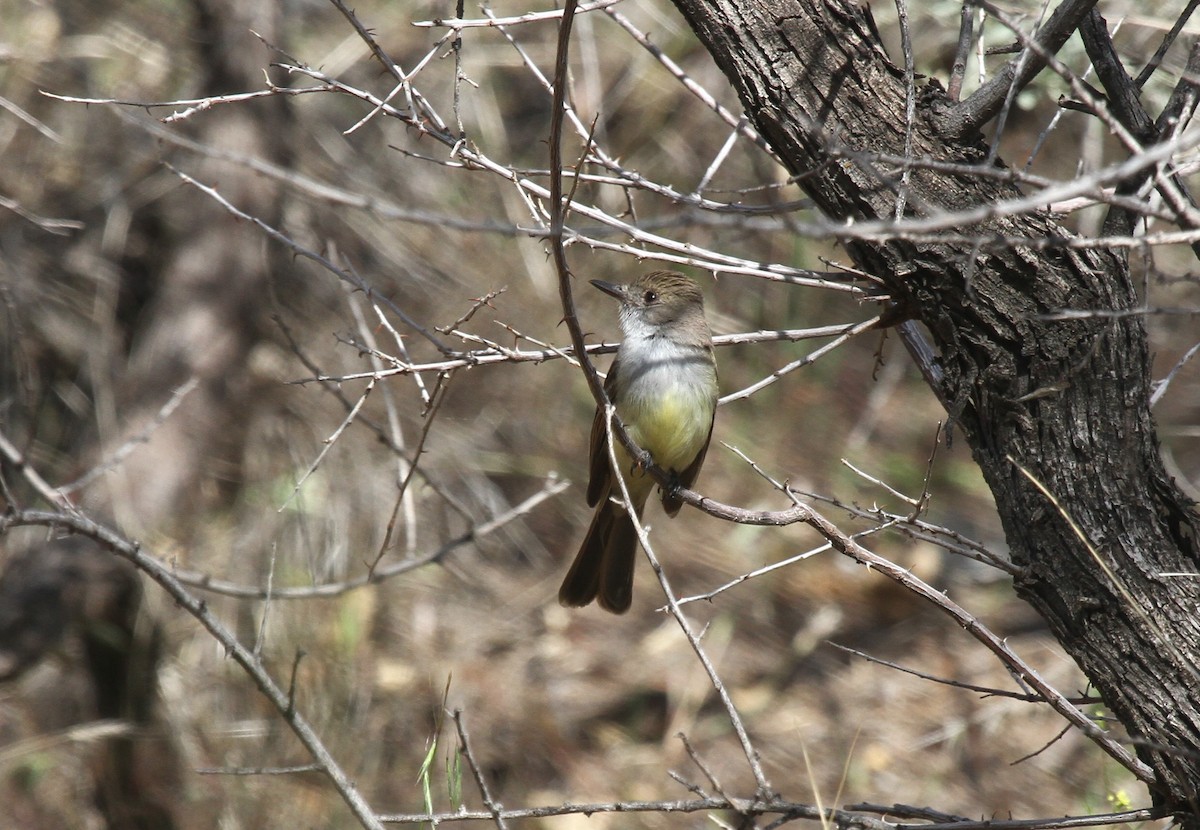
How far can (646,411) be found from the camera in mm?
4551

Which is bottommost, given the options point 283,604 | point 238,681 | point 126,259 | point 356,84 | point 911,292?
point 238,681

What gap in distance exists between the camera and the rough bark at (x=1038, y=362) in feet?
8.87

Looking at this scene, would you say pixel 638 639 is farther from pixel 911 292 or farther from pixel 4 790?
pixel 911 292

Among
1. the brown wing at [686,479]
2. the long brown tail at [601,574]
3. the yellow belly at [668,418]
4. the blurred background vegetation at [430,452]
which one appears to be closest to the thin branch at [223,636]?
the long brown tail at [601,574]

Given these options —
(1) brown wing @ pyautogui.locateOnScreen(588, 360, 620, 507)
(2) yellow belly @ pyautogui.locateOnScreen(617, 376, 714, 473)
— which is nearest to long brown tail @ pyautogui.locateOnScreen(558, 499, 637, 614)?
(1) brown wing @ pyautogui.locateOnScreen(588, 360, 620, 507)

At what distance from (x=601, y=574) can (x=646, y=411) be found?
70 cm

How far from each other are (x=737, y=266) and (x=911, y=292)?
45 centimetres

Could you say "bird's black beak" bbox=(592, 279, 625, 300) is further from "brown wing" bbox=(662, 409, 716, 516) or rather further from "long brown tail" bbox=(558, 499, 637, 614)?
"long brown tail" bbox=(558, 499, 637, 614)

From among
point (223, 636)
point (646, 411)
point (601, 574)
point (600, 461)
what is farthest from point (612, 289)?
point (223, 636)

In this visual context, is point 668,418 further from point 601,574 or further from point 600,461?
point 601,574

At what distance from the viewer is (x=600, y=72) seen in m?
8.75

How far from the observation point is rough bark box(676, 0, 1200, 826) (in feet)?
8.87

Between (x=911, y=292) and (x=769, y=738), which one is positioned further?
(x=769, y=738)

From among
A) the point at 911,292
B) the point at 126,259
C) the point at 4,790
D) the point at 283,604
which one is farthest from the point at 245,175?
the point at 911,292
